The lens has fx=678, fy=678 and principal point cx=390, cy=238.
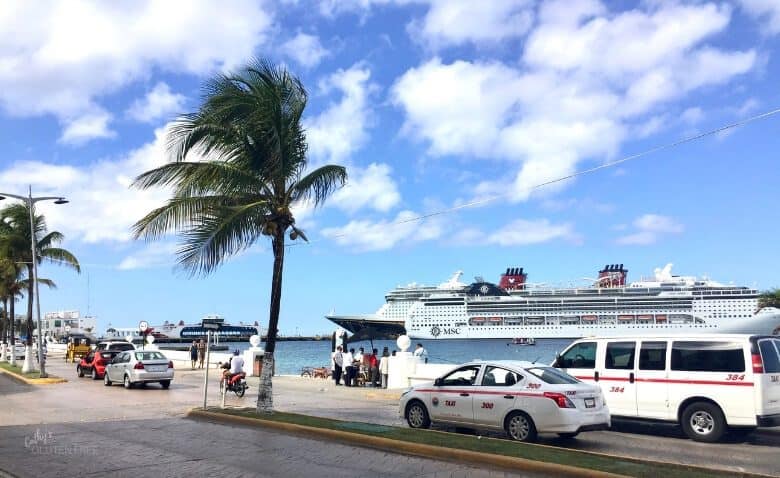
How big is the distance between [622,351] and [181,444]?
346 inches

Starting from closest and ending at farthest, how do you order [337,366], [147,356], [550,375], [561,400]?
[561,400]
[550,375]
[147,356]
[337,366]

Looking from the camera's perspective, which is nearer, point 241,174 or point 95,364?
point 241,174

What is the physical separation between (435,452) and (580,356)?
5302 millimetres

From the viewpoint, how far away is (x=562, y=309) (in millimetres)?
97562

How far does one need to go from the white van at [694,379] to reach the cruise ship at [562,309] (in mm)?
64159

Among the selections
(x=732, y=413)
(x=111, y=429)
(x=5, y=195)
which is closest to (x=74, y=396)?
(x=111, y=429)

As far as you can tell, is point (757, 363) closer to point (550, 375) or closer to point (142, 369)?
point (550, 375)

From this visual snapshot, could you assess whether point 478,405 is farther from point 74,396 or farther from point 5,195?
point 5,195

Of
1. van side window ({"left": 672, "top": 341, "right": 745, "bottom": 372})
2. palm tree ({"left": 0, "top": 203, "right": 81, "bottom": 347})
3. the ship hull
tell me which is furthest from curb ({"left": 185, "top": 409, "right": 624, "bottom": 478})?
the ship hull

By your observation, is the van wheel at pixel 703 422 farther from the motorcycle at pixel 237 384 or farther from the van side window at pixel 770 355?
the motorcycle at pixel 237 384

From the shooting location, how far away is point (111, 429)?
14172 millimetres

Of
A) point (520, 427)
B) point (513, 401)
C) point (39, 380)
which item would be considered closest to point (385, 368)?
point (513, 401)

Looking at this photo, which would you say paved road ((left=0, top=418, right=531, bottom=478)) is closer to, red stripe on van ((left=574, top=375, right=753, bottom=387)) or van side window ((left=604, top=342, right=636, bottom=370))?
A: red stripe on van ((left=574, top=375, right=753, bottom=387))

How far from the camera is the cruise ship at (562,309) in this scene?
290 ft
